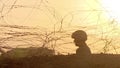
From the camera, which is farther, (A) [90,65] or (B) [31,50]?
(B) [31,50]

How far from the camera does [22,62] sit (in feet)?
9.89

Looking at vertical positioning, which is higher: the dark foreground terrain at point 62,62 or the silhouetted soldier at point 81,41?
the silhouetted soldier at point 81,41

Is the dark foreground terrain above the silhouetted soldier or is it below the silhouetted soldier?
below

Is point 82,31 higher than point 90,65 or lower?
higher

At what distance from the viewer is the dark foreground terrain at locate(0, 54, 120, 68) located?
295 cm

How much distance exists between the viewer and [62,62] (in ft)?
9.96

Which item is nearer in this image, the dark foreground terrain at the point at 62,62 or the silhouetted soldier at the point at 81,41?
the dark foreground terrain at the point at 62,62

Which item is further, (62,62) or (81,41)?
(81,41)

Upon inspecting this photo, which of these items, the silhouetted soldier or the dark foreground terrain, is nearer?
the dark foreground terrain

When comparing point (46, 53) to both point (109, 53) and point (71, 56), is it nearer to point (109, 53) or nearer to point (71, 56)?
point (71, 56)

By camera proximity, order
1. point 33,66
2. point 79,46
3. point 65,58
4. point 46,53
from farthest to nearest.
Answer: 1. point 79,46
2. point 46,53
3. point 65,58
4. point 33,66

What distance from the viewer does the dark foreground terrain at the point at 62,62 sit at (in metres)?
2.95

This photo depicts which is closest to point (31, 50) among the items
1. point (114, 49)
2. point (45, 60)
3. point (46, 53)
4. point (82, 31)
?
point (46, 53)

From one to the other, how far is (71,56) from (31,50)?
520 mm
